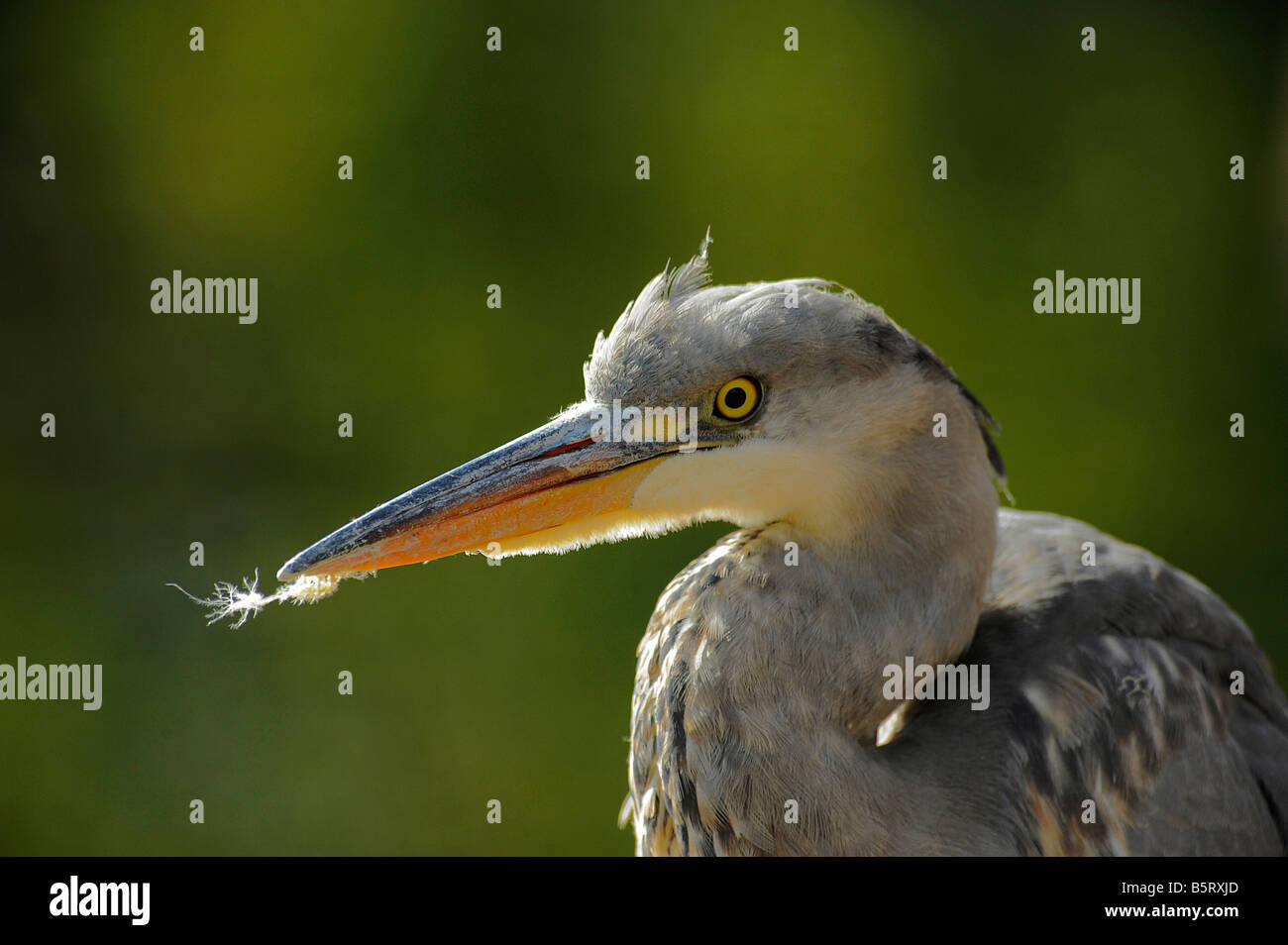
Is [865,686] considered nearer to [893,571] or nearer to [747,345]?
[893,571]

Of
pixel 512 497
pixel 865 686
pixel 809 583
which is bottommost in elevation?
pixel 865 686

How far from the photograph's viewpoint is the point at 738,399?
1.76 metres

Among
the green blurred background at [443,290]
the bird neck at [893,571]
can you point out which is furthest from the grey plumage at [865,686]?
the green blurred background at [443,290]

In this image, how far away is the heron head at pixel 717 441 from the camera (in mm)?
1730

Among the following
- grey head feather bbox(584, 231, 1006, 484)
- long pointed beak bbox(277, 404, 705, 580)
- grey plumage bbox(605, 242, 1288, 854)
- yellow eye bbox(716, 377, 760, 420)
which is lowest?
grey plumage bbox(605, 242, 1288, 854)

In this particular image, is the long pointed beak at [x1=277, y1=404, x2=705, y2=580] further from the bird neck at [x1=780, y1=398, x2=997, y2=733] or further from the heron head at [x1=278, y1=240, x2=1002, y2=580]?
the bird neck at [x1=780, y1=398, x2=997, y2=733]

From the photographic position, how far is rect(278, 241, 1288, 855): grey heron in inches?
68.1

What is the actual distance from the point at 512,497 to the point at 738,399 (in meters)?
0.37

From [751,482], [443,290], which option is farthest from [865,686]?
[443,290]

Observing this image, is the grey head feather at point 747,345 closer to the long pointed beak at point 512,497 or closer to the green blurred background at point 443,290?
the long pointed beak at point 512,497

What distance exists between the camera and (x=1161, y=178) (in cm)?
451

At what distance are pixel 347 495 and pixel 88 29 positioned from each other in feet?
6.52

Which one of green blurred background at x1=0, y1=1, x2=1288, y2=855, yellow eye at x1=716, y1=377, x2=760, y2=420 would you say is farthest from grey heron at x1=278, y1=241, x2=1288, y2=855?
green blurred background at x1=0, y1=1, x2=1288, y2=855

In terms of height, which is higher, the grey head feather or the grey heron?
the grey head feather
